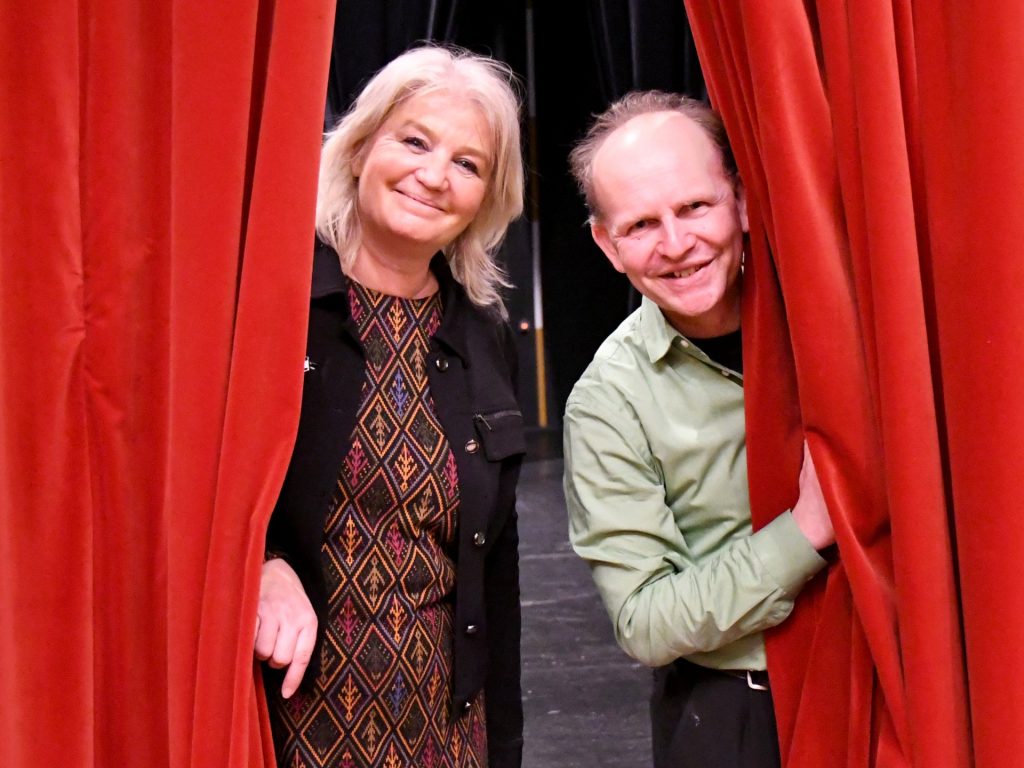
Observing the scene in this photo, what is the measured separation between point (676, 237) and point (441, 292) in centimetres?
39

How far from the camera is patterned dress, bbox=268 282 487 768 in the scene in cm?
137

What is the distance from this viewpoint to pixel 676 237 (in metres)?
1.29

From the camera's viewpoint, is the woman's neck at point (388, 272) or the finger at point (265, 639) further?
the woman's neck at point (388, 272)

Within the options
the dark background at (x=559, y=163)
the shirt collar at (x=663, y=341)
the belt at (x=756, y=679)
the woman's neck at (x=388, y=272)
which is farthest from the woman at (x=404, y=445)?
the dark background at (x=559, y=163)

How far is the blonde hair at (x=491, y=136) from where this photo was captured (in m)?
1.45

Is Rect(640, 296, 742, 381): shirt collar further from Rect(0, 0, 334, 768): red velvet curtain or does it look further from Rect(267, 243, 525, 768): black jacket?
Rect(0, 0, 334, 768): red velvet curtain

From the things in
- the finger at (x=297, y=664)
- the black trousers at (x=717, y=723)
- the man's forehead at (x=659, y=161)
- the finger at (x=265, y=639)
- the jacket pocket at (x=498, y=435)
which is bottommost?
the black trousers at (x=717, y=723)

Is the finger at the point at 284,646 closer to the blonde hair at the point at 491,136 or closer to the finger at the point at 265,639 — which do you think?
the finger at the point at 265,639

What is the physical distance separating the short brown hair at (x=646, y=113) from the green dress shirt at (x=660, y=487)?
203 millimetres

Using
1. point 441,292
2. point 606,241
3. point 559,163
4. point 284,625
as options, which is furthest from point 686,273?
point 559,163

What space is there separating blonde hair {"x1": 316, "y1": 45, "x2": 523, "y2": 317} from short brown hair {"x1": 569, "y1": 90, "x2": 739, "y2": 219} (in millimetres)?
120

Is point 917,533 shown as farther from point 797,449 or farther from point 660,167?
point 660,167

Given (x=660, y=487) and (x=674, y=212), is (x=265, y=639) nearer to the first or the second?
(x=660, y=487)

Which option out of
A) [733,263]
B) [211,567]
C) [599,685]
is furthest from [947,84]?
[599,685]
